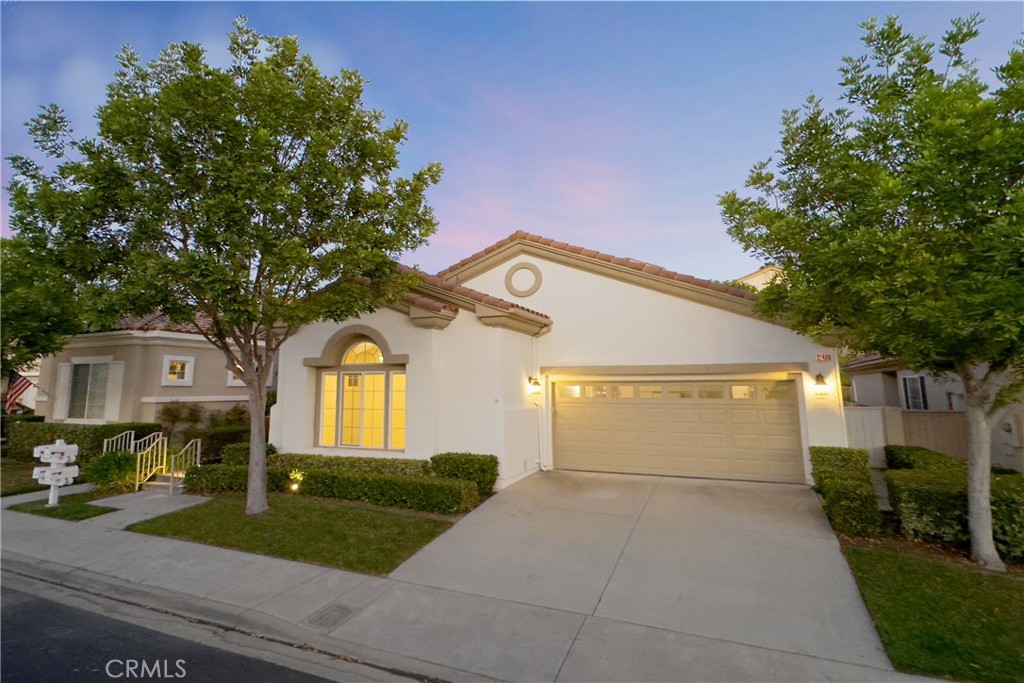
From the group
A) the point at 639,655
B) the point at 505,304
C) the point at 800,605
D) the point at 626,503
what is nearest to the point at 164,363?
the point at 505,304

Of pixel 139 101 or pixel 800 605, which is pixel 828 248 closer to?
pixel 800 605

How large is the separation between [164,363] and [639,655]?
17.1 metres

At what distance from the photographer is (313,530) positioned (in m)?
7.36

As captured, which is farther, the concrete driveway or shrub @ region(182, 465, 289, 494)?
shrub @ region(182, 465, 289, 494)

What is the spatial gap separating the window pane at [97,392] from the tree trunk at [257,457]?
1100cm

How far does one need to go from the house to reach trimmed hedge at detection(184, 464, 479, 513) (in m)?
1.15

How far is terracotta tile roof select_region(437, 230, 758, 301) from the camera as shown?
34.7 feet

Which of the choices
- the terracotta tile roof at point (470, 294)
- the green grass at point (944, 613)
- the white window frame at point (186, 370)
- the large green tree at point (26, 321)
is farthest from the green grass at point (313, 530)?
the white window frame at point (186, 370)

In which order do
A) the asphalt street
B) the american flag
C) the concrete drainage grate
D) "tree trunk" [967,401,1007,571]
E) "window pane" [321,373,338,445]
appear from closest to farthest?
the asphalt street → the concrete drainage grate → "tree trunk" [967,401,1007,571] → "window pane" [321,373,338,445] → the american flag

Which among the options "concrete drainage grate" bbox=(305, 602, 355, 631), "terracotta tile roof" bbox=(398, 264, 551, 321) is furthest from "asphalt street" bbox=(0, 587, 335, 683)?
"terracotta tile roof" bbox=(398, 264, 551, 321)

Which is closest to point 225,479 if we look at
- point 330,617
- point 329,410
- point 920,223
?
point 329,410

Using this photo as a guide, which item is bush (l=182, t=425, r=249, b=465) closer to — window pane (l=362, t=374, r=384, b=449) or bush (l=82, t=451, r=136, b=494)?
bush (l=82, t=451, r=136, b=494)

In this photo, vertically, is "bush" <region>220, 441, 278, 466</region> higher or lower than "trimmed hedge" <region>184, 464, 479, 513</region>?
higher

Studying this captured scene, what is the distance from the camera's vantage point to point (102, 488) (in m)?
10.3
